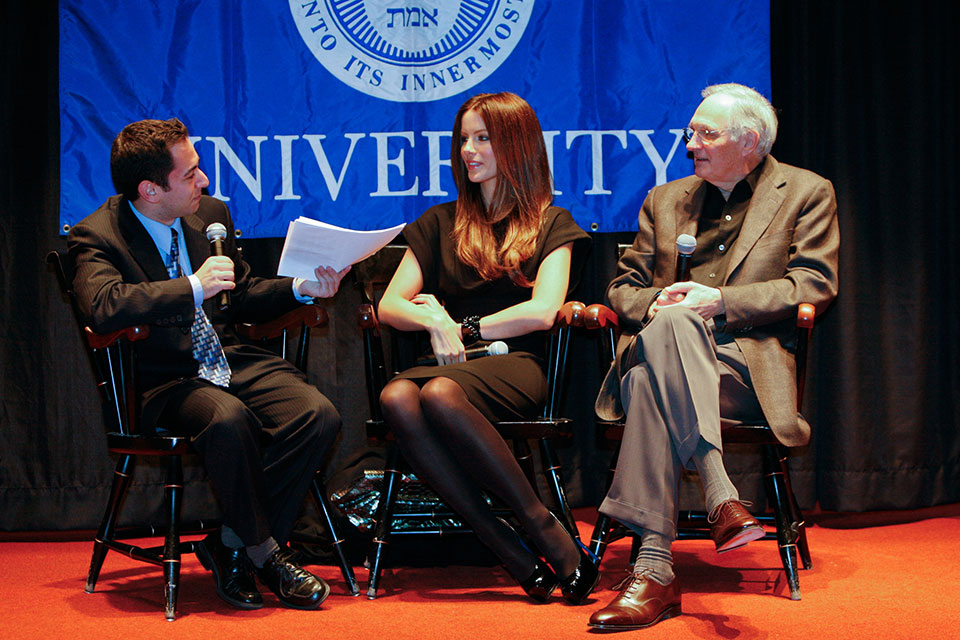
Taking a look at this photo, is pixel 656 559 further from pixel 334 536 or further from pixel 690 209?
pixel 690 209

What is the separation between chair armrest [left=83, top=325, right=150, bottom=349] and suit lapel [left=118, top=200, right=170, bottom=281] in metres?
0.28

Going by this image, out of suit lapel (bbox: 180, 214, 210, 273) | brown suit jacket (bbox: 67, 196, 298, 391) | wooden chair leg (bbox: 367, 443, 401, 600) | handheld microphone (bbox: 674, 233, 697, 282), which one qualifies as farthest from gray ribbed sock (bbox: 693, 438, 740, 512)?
suit lapel (bbox: 180, 214, 210, 273)

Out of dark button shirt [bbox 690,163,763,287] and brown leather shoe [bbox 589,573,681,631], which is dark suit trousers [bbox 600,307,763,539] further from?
dark button shirt [bbox 690,163,763,287]

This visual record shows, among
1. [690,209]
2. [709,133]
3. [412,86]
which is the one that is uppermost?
[412,86]

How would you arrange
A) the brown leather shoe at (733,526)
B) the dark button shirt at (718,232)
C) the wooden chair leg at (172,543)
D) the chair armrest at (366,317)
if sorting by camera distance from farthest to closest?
the dark button shirt at (718,232)
the chair armrest at (366,317)
the wooden chair leg at (172,543)
the brown leather shoe at (733,526)

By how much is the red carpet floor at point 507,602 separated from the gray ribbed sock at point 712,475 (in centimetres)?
31

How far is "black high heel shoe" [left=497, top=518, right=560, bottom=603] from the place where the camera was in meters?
2.45

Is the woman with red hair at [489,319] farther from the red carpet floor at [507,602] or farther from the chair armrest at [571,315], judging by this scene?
the red carpet floor at [507,602]

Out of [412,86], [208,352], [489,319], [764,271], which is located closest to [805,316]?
[764,271]

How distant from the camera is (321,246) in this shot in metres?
2.58

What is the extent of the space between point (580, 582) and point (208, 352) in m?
1.25

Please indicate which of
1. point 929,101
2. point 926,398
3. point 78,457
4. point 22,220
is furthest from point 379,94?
point 926,398

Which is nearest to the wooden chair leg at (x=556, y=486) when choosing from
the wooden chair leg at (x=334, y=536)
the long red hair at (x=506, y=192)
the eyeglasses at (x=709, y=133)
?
the long red hair at (x=506, y=192)

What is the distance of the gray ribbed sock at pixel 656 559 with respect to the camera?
2.32m
